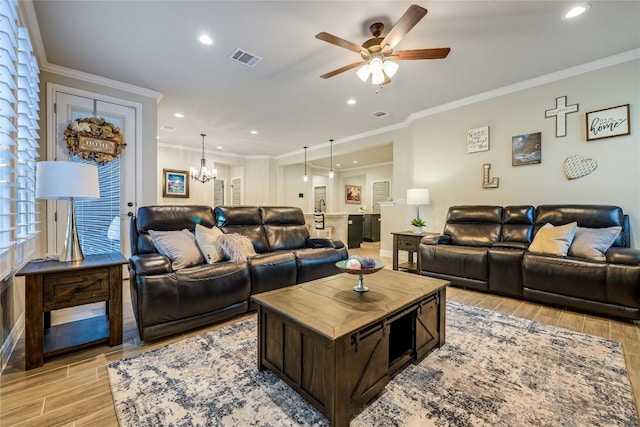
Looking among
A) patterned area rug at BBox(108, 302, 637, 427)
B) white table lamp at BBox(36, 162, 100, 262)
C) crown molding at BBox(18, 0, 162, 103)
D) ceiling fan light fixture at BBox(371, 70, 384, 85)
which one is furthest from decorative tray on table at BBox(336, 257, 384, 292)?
crown molding at BBox(18, 0, 162, 103)

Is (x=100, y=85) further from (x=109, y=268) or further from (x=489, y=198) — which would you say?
(x=489, y=198)

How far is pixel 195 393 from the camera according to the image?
157cm

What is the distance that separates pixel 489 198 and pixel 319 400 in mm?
3996

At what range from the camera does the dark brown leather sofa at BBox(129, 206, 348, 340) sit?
213 cm

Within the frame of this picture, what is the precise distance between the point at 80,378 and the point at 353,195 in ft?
31.3

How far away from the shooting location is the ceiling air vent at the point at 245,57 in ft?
9.78

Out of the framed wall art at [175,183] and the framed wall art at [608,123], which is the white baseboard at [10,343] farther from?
the framed wall art at [608,123]

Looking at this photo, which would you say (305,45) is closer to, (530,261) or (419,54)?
(419,54)

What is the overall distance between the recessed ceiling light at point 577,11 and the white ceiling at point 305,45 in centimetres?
6

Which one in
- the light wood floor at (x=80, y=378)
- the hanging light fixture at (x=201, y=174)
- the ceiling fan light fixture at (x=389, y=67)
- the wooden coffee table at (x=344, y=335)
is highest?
the ceiling fan light fixture at (x=389, y=67)

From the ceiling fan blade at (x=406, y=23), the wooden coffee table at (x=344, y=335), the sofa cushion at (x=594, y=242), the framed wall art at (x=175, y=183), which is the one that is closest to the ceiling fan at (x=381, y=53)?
the ceiling fan blade at (x=406, y=23)

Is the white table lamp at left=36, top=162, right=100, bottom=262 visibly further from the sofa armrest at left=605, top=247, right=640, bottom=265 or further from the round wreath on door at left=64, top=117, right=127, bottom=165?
the sofa armrest at left=605, top=247, right=640, bottom=265

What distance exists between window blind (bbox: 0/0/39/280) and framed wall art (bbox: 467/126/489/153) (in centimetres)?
503

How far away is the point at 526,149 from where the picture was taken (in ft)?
12.5
